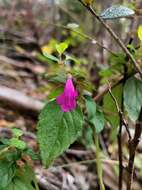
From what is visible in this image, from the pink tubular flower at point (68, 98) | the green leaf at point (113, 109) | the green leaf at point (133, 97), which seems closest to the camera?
the pink tubular flower at point (68, 98)

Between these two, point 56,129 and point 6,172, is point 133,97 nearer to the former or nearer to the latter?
point 56,129

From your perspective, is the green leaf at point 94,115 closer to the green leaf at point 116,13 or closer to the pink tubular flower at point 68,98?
the pink tubular flower at point 68,98

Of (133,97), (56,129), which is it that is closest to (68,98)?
(56,129)

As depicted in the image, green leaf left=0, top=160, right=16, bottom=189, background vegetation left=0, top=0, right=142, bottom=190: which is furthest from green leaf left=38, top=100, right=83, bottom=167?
green leaf left=0, top=160, right=16, bottom=189

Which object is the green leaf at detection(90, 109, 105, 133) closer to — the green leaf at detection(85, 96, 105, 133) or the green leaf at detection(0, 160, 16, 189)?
the green leaf at detection(85, 96, 105, 133)

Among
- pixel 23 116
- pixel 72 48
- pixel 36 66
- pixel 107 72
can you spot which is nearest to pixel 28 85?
pixel 36 66

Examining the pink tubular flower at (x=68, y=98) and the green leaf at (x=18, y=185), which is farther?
the green leaf at (x=18, y=185)

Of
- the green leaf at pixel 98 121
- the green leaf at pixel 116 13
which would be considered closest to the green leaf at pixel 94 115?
the green leaf at pixel 98 121

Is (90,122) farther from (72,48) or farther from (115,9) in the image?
(72,48)
